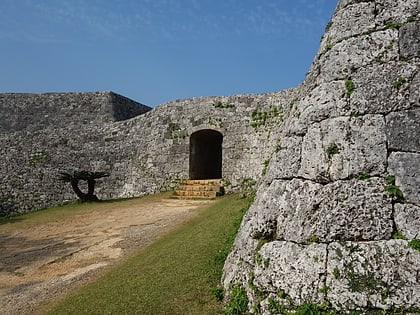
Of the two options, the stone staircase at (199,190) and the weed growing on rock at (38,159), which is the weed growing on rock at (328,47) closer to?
the stone staircase at (199,190)

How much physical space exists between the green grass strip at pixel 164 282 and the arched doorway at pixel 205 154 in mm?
7738

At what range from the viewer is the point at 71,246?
778 cm

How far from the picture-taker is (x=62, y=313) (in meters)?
4.34

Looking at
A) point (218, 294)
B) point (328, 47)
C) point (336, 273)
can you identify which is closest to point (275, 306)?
point (336, 273)

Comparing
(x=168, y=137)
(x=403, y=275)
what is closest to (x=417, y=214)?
(x=403, y=275)

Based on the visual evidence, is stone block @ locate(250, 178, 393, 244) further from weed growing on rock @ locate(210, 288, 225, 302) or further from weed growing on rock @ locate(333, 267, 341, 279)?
weed growing on rock @ locate(210, 288, 225, 302)

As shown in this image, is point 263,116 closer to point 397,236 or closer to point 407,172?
point 407,172

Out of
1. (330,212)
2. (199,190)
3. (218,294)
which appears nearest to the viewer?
(330,212)

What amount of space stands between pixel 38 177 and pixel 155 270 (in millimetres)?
12904

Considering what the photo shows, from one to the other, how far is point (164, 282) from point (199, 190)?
7.85 meters

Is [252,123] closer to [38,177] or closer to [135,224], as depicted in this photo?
[135,224]

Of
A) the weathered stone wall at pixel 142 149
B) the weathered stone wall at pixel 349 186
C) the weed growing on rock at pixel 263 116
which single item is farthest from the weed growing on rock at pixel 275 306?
the weed growing on rock at pixel 263 116

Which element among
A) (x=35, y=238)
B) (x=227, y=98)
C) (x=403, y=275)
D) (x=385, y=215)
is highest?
(x=227, y=98)

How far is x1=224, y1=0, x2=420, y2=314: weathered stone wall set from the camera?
3.20 m
